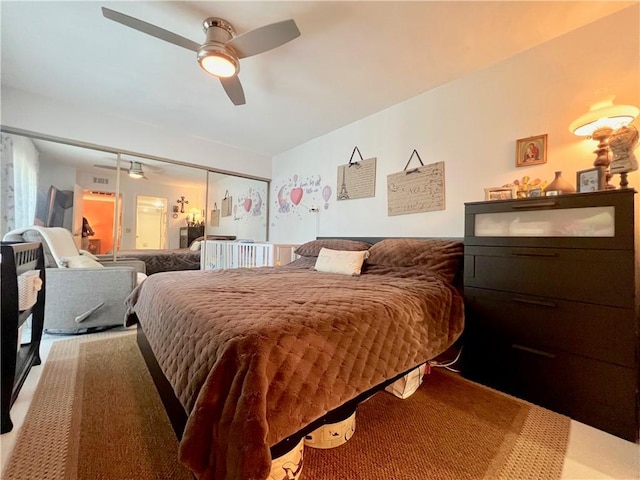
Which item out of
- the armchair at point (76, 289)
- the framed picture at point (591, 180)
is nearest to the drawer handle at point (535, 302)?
the framed picture at point (591, 180)

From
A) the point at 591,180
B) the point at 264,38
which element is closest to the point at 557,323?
the point at 591,180

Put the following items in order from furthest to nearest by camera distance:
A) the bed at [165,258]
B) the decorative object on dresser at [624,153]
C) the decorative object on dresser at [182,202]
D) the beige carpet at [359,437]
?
the decorative object on dresser at [182,202] < the bed at [165,258] < the decorative object on dresser at [624,153] < the beige carpet at [359,437]

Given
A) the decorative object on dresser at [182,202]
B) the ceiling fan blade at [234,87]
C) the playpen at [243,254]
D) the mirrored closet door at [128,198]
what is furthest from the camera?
the decorative object on dresser at [182,202]

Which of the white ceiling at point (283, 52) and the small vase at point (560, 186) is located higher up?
the white ceiling at point (283, 52)

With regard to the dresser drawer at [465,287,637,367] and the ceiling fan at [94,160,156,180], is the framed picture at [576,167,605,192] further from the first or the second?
the ceiling fan at [94,160,156,180]

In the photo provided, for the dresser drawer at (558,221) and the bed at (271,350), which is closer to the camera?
the bed at (271,350)

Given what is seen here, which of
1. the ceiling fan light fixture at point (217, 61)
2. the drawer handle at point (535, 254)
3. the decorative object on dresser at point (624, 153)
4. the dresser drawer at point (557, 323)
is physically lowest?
the dresser drawer at point (557, 323)

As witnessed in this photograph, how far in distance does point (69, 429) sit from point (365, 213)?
2.93 meters

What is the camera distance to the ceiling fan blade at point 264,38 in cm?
157

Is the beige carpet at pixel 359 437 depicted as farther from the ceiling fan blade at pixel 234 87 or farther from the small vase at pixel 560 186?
the ceiling fan blade at pixel 234 87

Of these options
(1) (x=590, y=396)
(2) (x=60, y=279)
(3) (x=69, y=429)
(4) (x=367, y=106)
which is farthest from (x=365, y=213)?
(2) (x=60, y=279)

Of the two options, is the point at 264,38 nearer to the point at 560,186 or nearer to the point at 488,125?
the point at 488,125

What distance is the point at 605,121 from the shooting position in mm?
1593

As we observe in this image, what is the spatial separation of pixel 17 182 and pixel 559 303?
193 inches
